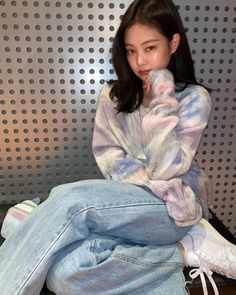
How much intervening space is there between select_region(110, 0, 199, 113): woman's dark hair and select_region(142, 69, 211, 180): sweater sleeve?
0.18 feet

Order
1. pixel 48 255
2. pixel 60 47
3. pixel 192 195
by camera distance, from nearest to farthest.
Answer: pixel 48 255
pixel 192 195
pixel 60 47

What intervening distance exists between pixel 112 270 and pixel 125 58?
478 mm

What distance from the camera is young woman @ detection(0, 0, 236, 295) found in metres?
0.72

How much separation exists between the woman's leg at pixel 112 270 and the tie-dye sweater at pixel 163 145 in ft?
0.33

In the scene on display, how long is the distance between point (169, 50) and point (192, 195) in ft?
1.04

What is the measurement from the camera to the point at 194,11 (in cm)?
100

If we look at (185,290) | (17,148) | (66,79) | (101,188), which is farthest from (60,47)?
(185,290)

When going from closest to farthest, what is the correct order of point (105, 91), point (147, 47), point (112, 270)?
point (112, 270), point (147, 47), point (105, 91)

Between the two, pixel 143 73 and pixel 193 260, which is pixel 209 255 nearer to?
pixel 193 260

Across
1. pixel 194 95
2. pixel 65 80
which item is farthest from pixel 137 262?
pixel 65 80

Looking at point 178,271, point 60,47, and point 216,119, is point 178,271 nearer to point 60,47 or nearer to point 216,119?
point 216,119

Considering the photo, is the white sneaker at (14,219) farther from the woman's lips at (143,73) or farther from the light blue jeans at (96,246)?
the woman's lips at (143,73)

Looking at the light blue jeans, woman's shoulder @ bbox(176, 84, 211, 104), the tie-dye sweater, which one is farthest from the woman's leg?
woman's shoulder @ bbox(176, 84, 211, 104)

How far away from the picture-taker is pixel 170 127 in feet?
2.60
